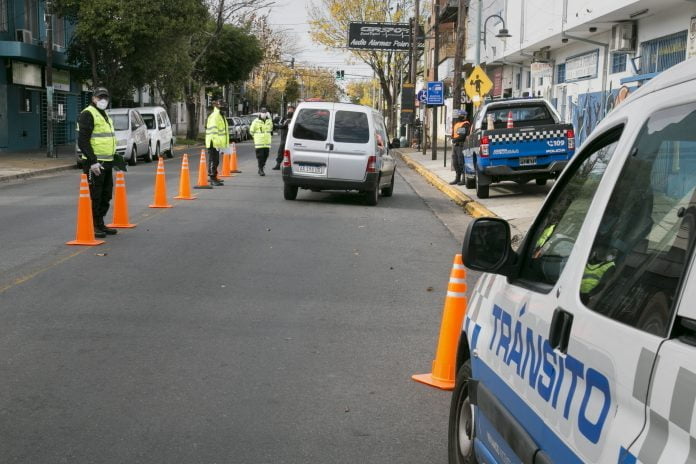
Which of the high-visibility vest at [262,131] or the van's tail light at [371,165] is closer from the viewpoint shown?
the van's tail light at [371,165]

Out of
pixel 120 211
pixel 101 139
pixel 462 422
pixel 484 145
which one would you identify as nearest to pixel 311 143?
pixel 484 145

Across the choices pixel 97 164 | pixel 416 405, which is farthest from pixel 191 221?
pixel 416 405

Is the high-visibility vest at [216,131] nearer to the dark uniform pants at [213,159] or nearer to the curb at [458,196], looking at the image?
the dark uniform pants at [213,159]

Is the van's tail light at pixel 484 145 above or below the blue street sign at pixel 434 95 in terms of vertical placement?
below

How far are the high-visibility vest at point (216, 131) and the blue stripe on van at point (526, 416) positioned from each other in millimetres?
16847

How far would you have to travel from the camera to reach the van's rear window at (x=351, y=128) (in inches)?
695

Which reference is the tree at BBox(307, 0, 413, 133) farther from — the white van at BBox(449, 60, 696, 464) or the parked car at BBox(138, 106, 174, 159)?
the white van at BBox(449, 60, 696, 464)

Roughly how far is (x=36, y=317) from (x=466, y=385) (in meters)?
4.59

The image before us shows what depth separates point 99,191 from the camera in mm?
12164

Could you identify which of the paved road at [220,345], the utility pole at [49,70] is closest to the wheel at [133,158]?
the utility pole at [49,70]

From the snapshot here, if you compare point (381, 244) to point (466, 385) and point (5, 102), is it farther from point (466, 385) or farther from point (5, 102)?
point (5, 102)

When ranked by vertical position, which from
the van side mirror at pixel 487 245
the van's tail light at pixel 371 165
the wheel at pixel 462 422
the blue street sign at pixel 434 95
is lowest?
the wheel at pixel 462 422

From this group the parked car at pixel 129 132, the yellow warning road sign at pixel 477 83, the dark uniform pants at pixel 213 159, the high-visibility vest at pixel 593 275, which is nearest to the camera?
the high-visibility vest at pixel 593 275

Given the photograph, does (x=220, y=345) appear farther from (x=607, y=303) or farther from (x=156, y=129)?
(x=156, y=129)
